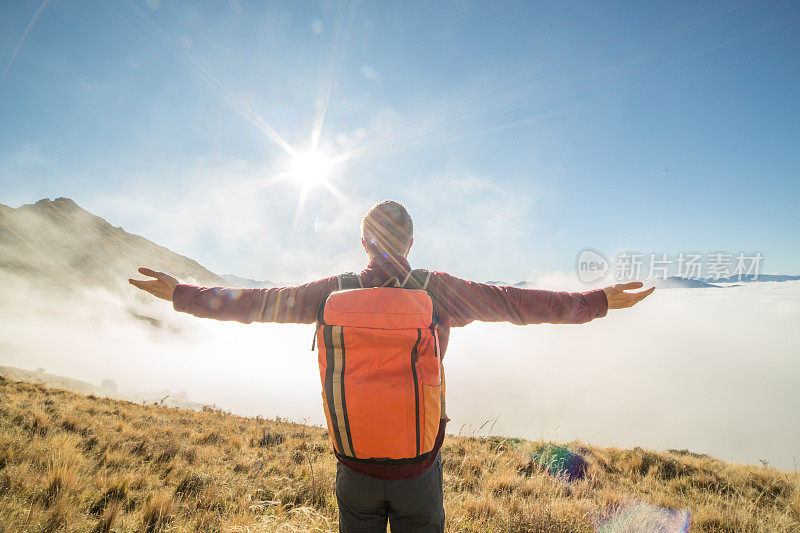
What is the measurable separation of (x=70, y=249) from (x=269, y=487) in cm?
17560

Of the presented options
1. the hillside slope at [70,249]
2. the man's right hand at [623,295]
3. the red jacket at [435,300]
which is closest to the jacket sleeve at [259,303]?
the red jacket at [435,300]

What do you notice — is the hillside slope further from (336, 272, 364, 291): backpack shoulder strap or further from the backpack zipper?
the backpack zipper

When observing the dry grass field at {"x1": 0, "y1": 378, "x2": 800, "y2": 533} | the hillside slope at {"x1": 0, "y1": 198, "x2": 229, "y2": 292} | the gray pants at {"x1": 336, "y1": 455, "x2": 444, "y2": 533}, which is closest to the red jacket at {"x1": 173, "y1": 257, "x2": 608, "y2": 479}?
the gray pants at {"x1": 336, "y1": 455, "x2": 444, "y2": 533}

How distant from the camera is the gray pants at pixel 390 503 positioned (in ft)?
5.41

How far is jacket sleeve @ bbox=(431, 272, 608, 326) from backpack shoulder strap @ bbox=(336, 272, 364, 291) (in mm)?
472

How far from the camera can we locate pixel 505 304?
6.53ft

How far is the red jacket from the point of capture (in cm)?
194

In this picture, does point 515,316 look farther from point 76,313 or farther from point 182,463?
point 76,313

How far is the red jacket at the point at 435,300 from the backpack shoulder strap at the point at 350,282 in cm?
3

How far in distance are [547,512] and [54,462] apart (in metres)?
A: 6.57

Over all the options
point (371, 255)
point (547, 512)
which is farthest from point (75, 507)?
point (547, 512)

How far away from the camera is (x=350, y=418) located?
160 centimetres

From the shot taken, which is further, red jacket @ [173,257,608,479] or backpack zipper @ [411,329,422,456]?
red jacket @ [173,257,608,479]

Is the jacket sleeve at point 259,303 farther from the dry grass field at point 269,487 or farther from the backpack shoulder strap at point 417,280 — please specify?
the dry grass field at point 269,487
